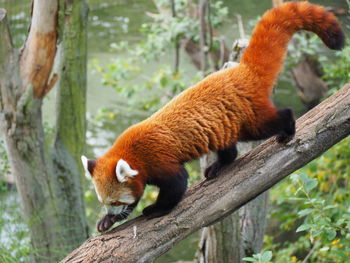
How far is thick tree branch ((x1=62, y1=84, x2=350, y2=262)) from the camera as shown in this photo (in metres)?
2.54

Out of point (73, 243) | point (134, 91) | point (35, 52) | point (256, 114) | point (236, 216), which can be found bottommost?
point (73, 243)

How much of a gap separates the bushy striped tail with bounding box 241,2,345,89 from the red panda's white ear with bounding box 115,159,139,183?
95 centimetres

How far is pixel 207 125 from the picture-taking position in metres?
2.94

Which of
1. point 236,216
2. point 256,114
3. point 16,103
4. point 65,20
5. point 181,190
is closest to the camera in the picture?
point 181,190

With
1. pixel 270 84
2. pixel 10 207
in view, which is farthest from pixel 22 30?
pixel 270 84

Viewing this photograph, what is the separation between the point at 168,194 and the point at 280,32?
3.76 ft

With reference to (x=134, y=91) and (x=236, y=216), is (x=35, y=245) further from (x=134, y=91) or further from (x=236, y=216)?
(x=134, y=91)

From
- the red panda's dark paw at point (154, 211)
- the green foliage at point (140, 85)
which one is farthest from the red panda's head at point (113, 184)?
the green foliage at point (140, 85)

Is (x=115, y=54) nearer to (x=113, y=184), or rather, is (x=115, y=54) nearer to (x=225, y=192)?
(x=113, y=184)

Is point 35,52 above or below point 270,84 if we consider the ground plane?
above

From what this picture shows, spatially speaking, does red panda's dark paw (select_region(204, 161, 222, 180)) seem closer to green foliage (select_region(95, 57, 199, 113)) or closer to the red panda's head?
the red panda's head

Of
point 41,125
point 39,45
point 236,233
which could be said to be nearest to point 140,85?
point 41,125

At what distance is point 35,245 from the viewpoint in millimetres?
4117

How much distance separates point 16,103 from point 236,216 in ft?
5.68
